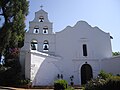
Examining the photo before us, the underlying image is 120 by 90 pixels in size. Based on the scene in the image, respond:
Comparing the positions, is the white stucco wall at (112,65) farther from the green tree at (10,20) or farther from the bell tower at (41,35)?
the green tree at (10,20)

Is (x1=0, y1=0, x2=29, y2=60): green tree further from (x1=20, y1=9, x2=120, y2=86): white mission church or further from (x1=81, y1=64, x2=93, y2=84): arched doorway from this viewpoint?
(x1=81, y1=64, x2=93, y2=84): arched doorway

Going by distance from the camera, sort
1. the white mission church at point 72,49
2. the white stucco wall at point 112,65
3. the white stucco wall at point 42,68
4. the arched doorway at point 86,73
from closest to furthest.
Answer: the white stucco wall at point 42,68
the white stucco wall at point 112,65
the white mission church at point 72,49
the arched doorway at point 86,73

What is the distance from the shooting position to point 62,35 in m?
26.0

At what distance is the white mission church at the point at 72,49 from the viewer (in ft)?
79.0

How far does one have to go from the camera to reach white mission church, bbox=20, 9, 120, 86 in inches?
948

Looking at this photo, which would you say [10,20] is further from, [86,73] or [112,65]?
[112,65]

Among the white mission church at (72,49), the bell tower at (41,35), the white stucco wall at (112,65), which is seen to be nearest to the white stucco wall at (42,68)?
the white mission church at (72,49)

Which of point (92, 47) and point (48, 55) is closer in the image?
point (48, 55)

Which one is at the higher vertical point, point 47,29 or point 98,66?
point 47,29

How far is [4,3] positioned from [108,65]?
15493 millimetres

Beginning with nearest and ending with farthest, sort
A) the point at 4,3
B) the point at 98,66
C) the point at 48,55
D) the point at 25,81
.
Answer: the point at 25,81
the point at 4,3
the point at 48,55
the point at 98,66

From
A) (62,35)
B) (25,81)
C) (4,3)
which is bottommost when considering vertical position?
(25,81)

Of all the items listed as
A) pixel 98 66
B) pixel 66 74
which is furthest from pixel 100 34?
pixel 66 74

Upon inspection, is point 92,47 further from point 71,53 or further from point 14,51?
point 14,51
